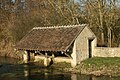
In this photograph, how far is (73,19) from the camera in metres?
42.5

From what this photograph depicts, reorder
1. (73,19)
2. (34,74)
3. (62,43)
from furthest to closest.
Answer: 1. (73,19)
2. (62,43)
3. (34,74)

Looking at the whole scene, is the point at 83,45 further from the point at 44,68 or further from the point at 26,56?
the point at 26,56

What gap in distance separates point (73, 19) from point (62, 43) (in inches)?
427

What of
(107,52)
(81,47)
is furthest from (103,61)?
(81,47)

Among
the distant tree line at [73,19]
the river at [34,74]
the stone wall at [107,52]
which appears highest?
the distant tree line at [73,19]

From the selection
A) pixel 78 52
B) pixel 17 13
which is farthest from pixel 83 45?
pixel 17 13

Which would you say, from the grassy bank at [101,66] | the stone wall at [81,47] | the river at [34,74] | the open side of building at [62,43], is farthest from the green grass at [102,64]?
the river at [34,74]

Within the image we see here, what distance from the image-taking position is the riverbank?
28.9 m

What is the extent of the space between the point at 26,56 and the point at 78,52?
29.8 feet

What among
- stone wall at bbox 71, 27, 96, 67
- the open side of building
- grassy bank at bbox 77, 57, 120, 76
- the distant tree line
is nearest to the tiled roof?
the open side of building

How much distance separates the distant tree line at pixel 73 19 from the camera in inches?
1533

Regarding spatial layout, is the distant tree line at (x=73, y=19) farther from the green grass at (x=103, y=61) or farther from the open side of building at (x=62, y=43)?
the green grass at (x=103, y=61)

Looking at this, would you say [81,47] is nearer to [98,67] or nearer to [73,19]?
[98,67]

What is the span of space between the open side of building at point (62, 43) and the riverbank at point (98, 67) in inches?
42.0
